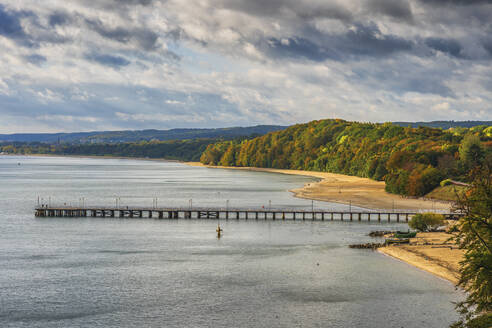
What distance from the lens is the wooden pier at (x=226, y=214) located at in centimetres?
11419

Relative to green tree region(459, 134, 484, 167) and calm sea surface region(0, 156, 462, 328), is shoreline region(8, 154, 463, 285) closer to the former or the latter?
calm sea surface region(0, 156, 462, 328)

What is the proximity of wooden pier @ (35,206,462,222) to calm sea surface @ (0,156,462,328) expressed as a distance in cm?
798

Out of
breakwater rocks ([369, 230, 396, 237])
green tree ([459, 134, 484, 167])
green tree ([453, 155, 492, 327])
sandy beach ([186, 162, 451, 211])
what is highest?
green tree ([459, 134, 484, 167])

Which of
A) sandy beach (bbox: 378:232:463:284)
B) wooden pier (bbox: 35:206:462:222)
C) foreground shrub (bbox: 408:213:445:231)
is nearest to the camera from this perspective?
sandy beach (bbox: 378:232:463:284)

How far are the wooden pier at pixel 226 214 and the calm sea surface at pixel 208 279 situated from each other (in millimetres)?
7975

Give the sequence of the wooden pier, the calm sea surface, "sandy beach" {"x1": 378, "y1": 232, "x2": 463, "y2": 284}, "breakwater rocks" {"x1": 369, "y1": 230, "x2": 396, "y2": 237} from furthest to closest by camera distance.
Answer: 1. the wooden pier
2. "breakwater rocks" {"x1": 369, "y1": 230, "x2": 396, "y2": 237}
3. "sandy beach" {"x1": 378, "y1": 232, "x2": 463, "y2": 284}
4. the calm sea surface

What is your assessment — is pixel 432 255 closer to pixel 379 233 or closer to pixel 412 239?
pixel 412 239

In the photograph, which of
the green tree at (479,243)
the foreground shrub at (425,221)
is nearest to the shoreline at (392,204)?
the foreground shrub at (425,221)

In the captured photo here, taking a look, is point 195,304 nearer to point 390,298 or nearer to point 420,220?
point 390,298

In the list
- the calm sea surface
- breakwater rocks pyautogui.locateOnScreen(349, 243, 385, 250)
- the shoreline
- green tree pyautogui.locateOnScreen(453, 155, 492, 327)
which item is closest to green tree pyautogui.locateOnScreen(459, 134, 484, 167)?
the shoreline

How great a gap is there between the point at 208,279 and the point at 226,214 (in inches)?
2063

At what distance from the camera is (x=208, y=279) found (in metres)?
64.7

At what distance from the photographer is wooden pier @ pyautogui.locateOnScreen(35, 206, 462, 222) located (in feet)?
375

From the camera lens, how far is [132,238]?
300 ft
